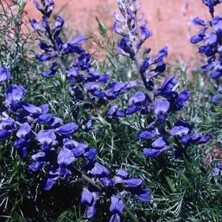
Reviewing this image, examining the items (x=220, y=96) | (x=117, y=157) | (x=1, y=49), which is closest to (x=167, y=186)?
(x=117, y=157)

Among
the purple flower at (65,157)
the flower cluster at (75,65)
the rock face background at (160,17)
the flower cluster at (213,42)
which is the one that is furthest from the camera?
the rock face background at (160,17)

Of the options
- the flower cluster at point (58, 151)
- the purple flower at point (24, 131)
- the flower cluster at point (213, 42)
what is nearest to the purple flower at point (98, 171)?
the flower cluster at point (58, 151)

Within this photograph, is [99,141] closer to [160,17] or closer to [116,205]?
[116,205]

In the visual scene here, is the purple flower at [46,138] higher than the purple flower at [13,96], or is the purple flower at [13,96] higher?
the purple flower at [13,96]

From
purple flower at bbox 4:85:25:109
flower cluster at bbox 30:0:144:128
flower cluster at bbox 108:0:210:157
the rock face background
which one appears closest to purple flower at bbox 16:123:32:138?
purple flower at bbox 4:85:25:109

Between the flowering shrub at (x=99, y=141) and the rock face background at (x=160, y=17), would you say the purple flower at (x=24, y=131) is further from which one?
the rock face background at (x=160, y=17)

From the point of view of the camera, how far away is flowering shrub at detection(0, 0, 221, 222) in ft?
8.26

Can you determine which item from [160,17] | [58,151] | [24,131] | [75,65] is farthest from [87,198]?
[160,17]

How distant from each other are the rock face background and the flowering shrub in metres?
2.15

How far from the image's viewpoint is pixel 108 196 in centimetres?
262

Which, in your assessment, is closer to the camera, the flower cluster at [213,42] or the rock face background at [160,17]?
the flower cluster at [213,42]

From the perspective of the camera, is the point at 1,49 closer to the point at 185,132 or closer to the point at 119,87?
the point at 119,87

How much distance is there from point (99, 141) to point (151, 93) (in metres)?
0.52

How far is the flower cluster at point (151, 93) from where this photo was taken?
2566 millimetres
